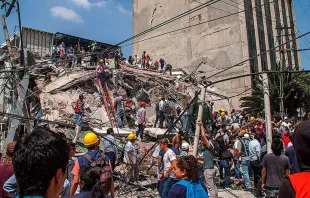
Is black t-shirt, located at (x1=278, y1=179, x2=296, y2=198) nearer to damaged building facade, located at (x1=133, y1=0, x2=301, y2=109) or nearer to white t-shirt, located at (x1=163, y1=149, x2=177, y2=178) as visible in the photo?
white t-shirt, located at (x1=163, y1=149, x2=177, y2=178)

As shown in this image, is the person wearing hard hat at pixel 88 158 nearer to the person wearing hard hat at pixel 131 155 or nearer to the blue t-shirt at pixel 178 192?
the blue t-shirt at pixel 178 192

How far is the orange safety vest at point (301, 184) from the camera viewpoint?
1.60 meters

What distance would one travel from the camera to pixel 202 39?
31797 millimetres

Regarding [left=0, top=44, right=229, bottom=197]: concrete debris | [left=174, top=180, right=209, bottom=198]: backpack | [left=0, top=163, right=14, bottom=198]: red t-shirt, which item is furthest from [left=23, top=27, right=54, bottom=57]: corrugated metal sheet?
[left=174, top=180, right=209, bottom=198]: backpack

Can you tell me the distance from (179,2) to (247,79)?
1291 cm

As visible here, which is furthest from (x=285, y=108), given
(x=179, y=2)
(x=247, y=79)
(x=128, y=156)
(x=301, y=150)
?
(x=301, y=150)

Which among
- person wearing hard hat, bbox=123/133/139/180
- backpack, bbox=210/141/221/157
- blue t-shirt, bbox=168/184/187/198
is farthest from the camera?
backpack, bbox=210/141/221/157

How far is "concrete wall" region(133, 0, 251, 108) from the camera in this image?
94.1ft

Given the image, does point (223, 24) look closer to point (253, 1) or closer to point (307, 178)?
point (253, 1)

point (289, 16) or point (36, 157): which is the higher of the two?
point (289, 16)

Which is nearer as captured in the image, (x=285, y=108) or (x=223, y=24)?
(x=285, y=108)

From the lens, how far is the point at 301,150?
173 cm

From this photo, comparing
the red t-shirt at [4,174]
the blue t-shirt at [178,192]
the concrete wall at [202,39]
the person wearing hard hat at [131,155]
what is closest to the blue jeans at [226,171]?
the person wearing hard hat at [131,155]

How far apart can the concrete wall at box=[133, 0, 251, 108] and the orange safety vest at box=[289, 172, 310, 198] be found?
26.9 metres
